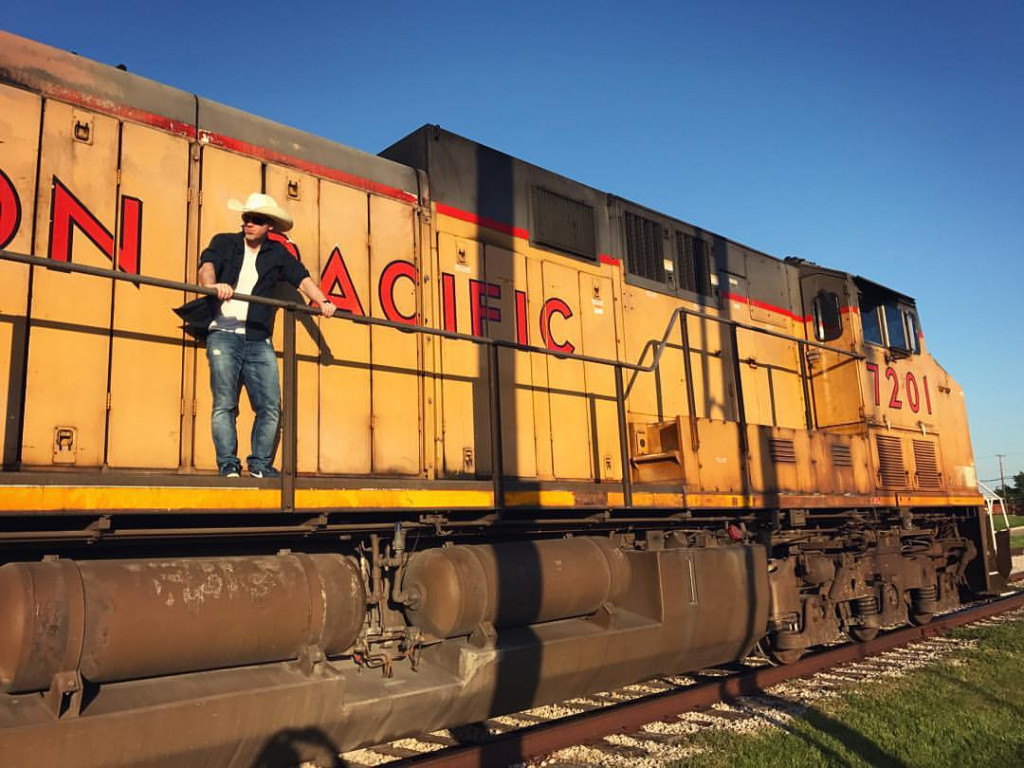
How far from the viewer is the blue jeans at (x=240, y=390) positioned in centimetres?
479

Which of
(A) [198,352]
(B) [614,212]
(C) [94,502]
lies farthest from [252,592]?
(B) [614,212]

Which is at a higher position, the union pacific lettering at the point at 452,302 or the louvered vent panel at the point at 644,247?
the louvered vent panel at the point at 644,247

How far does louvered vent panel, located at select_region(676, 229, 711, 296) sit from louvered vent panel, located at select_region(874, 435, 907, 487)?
278 cm

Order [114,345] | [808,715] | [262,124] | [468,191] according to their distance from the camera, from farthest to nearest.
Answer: [468,191] → [808,715] → [262,124] → [114,345]

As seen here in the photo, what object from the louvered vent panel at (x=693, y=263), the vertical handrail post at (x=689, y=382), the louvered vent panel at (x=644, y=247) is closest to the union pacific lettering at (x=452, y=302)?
the vertical handrail post at (x=689, y=382)

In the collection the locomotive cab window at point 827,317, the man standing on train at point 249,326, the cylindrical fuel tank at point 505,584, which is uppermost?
the locomotive cab window at point 827,317

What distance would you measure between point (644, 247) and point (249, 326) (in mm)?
4646

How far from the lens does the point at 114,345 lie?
469 cm

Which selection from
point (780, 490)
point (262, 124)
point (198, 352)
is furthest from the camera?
point (780, 490)

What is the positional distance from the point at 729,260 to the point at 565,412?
351cm

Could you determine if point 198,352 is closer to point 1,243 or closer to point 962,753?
point 1,243

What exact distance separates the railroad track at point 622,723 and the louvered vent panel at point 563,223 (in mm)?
3940

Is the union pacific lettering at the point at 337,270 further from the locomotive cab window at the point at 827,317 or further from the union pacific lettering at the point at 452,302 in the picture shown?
the locomotive cab window at the point at 827,317

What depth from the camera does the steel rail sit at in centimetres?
499
